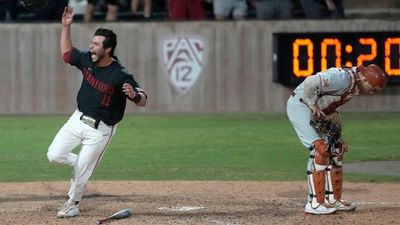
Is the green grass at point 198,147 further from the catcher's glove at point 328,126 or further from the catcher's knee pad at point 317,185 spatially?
the catcher's knee pad at point 317,185

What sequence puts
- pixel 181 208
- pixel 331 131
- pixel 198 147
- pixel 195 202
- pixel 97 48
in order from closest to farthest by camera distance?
pixel 97 48 < pixel 331 131 < pixel 181 208 < pixel 195 202 < pixel 198 147

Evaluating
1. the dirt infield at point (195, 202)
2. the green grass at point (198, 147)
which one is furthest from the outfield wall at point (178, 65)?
the dirt infield at point (195, 202)

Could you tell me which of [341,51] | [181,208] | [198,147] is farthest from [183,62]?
[181,208]

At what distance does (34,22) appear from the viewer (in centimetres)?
2147

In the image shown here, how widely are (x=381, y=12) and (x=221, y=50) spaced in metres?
3.34

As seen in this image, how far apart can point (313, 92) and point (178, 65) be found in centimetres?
1148

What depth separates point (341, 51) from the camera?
20156mm

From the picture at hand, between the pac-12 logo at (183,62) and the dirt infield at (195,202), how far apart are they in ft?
28.3

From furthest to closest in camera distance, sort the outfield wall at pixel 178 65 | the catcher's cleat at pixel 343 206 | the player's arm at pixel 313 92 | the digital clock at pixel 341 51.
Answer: the outfield wall at pixel 178 65 → the digital clock at pixel 341 51 → the catcher's cleat at pixel 343 206 → the player's arm at pixel 313 92

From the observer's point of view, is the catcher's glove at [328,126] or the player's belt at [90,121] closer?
the player's belt at [90,121]

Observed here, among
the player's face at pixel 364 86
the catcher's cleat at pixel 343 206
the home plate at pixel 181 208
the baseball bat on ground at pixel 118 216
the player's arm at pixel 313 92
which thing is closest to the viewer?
the baseball bat on ground at pixel 118 216

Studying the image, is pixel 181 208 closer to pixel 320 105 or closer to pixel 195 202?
pixel 195 202

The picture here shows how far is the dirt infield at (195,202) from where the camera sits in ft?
32.3

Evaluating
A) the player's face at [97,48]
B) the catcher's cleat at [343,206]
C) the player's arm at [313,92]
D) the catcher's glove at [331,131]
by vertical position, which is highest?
the player's face at [97,48]
